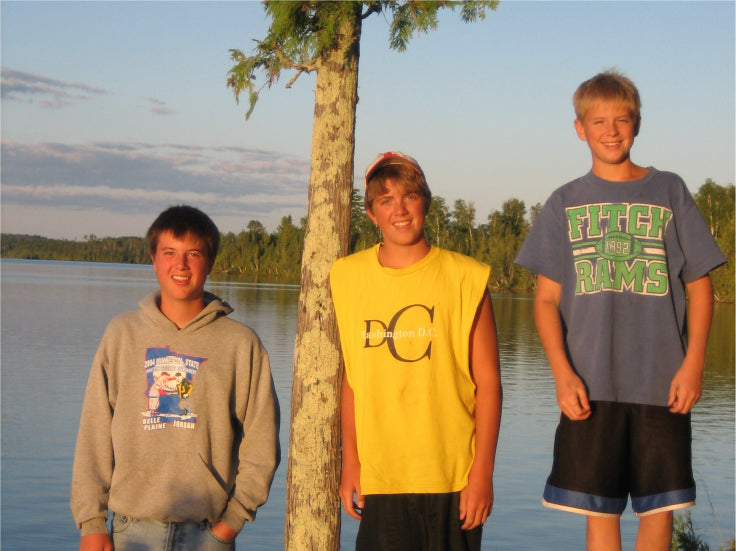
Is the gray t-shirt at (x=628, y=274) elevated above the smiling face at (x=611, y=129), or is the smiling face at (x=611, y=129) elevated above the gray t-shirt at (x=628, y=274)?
the smiling face at (x=611, y=129)

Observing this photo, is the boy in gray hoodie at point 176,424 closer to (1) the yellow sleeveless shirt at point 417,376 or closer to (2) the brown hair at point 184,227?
(2) the brown hair at point 184,227

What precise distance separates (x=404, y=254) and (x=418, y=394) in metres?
0.51

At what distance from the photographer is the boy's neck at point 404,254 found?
3109 millimetres

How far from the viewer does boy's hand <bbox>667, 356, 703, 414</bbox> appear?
3.09m

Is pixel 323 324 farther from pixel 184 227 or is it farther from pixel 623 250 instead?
pixel 623 250

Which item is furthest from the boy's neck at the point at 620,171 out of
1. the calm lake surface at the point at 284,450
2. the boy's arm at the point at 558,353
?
the calm lake surface at the point at 284,450

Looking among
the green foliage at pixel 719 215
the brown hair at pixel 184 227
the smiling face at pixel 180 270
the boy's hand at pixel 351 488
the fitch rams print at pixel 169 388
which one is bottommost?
the boy's hand at pixel 351 488

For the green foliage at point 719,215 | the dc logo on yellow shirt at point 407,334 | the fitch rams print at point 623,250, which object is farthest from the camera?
the green foliage at point 719,215

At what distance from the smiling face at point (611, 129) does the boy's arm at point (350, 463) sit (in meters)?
1.30

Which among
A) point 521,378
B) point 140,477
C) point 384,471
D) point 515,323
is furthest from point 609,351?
point 515,323

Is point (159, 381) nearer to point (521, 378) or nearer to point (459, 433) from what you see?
point (459, 433)

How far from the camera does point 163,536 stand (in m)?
2.90

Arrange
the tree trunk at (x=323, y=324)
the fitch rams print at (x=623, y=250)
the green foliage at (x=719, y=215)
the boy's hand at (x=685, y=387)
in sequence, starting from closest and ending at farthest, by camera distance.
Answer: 1. the boy's hand at (x=685, y=387)
2. the fitch rams print at (x=623, y=250)
3. the tree trunk at (x=323, y=324)
4. the green foliage at (x=719, y=215)

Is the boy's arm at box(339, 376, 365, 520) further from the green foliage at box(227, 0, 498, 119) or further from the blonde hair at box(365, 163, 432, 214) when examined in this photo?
the green foliage at box(227, 0, 498, 119)
